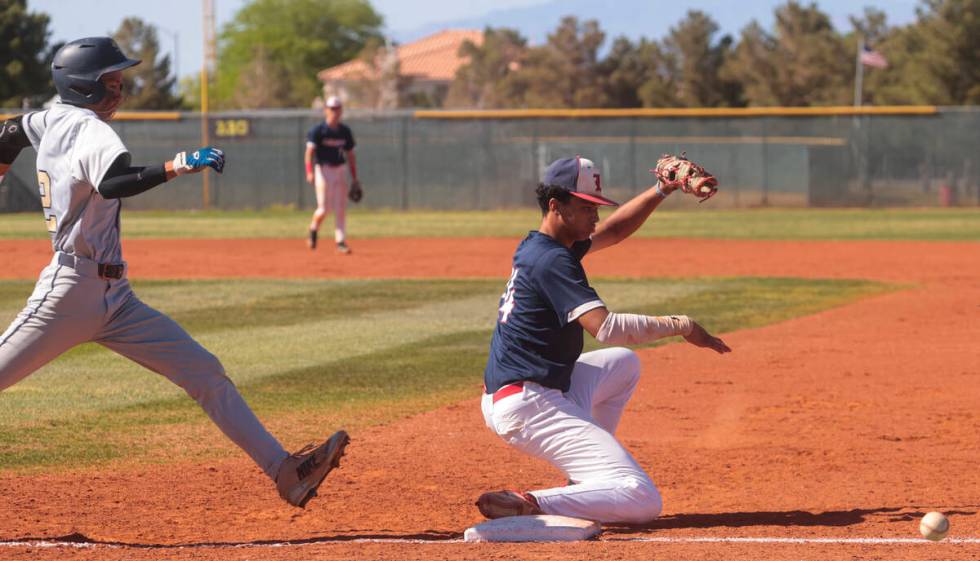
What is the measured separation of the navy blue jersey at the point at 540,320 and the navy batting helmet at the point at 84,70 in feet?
5.50

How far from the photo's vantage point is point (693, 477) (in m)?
6.34

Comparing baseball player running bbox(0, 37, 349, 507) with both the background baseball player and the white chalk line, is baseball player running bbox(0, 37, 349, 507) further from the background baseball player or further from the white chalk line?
the background baseball player

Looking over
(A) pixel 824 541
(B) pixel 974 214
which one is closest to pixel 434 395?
(A) pixel 824 541

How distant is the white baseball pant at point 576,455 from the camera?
508 cm

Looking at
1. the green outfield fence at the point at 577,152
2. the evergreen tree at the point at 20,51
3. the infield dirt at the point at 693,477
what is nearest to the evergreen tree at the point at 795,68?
the green outfield fence at the point at 577,152

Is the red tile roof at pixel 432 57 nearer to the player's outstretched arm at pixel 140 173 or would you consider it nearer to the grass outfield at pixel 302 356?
the grass outfield at pixel 302 356

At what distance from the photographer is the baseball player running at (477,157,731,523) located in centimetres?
505

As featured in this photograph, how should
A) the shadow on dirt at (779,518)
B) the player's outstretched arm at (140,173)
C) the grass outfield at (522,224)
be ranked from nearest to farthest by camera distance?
the player's outstretched arm at (140,173) → the shadow on dirt at (779,518) → the grass outfield at (522,224)

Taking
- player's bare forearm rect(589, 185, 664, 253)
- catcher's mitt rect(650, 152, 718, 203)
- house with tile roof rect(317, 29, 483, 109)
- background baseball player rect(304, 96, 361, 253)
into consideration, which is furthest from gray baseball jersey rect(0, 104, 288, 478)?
house with tile roof rect(317, 29, 483, 109)

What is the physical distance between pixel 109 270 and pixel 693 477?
2.87 meters

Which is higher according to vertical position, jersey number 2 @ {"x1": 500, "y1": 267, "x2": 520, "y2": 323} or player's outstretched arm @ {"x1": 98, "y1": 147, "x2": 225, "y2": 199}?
player's outstretched arm @ {"x1": 98, "y1": 147, "x2": 225, "y2": 199}

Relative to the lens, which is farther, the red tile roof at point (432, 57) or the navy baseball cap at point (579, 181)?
the red tile roof at point (432, 57)

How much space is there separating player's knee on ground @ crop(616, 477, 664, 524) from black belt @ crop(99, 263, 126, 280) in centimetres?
203

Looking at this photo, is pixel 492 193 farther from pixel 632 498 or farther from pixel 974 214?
pixel 632 498
